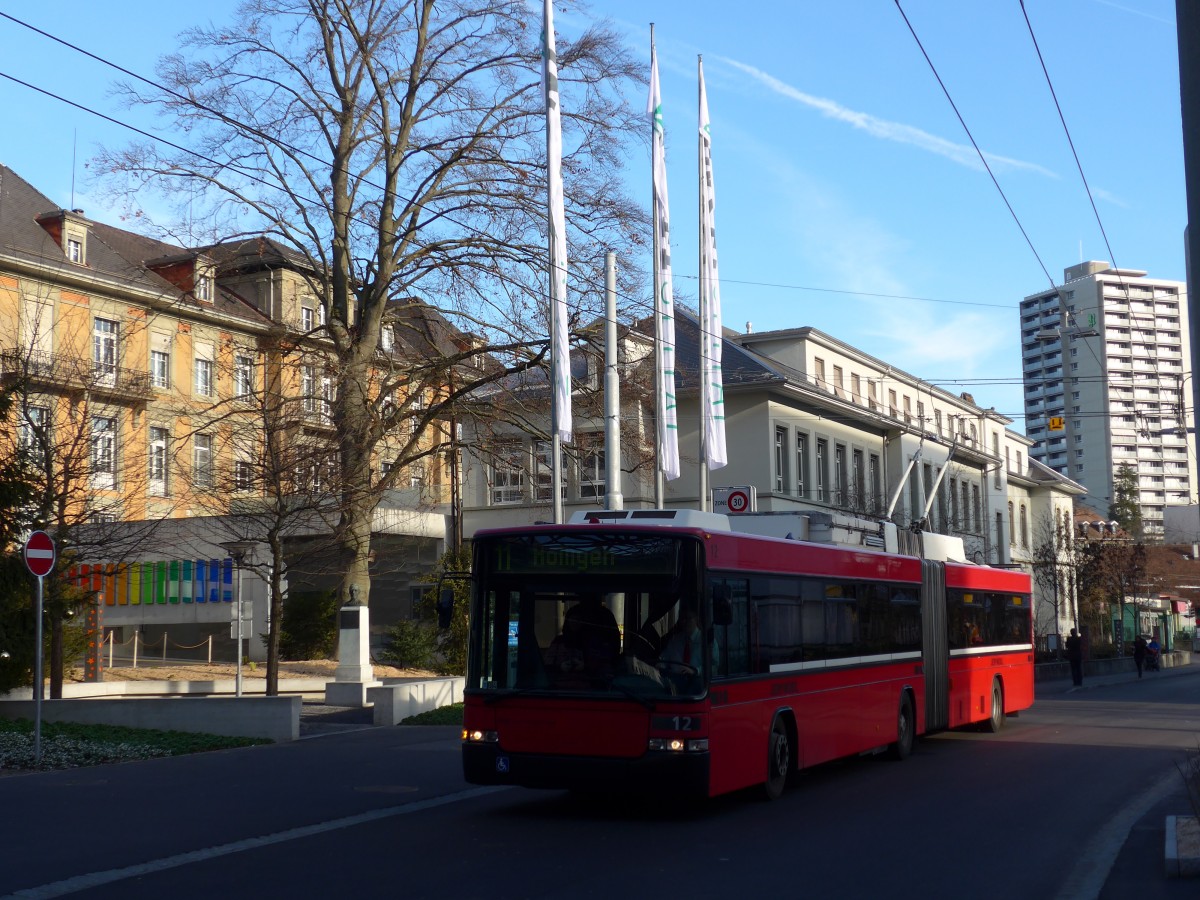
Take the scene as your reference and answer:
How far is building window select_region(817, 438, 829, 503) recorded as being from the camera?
54.4m

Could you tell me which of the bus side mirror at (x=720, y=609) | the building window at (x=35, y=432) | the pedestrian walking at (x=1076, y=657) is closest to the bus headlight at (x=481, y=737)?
the bus side mirror at (x=720, y=609)

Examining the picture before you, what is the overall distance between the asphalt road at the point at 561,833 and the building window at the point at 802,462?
114ft

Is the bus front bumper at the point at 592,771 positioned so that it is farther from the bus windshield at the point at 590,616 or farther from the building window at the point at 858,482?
the building window at the point at 858,482

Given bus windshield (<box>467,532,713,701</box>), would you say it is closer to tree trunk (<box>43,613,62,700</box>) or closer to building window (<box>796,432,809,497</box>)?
tree trunk (<box>43,613,62,700</box>)

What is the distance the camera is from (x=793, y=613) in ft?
46.8

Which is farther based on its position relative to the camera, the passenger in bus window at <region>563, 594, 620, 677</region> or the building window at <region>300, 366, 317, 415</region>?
the building window at <region>300, 366, 317, 415</region>

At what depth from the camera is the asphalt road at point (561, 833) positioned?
30.1 ft

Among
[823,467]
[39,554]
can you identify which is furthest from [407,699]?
[823,467]

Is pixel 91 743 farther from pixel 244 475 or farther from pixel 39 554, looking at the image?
pixel 244 475

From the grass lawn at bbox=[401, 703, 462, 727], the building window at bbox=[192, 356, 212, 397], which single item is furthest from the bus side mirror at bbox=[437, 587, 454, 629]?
the building window at bbox=[192, 356, 212, 397]

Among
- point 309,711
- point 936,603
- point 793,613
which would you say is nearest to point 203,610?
point 309,711

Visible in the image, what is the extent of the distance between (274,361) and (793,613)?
18501mm

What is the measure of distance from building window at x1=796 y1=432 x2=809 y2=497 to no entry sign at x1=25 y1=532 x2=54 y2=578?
1528 inches

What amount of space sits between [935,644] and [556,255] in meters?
10.6
